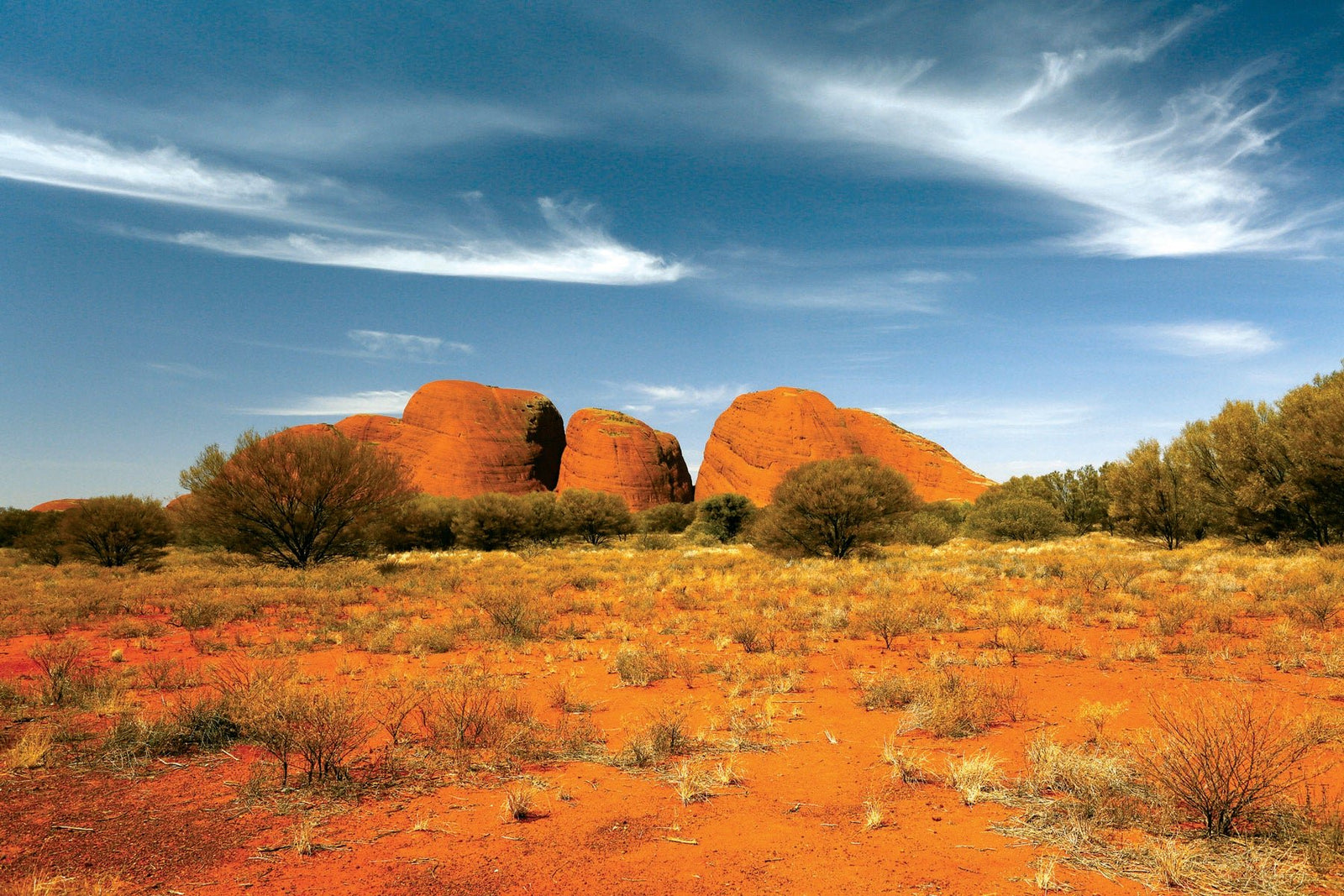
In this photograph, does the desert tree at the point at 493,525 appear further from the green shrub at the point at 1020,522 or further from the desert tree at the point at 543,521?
the green shrub at the point at 1020,522

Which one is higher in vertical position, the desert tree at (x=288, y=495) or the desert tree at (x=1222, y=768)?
the desert tree at (x=288, y=495)

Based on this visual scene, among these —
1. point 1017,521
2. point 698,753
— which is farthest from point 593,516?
point 698,753

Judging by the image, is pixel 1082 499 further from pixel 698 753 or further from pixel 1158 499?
pixel 698 753

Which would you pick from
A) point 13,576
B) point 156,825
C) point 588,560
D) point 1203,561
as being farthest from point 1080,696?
point 13,576

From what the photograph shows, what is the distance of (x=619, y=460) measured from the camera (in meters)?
67.2

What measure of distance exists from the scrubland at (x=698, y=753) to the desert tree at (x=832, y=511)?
10.7 meters

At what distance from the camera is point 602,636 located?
1081 centimetres

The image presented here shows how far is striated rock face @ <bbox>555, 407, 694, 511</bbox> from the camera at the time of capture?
6631 centimetres

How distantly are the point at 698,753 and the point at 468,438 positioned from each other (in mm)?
65243

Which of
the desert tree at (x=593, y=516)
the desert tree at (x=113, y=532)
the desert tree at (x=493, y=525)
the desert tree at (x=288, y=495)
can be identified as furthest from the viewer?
the desert tree at (x=593, y=516)

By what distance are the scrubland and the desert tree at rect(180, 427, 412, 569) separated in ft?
31.2

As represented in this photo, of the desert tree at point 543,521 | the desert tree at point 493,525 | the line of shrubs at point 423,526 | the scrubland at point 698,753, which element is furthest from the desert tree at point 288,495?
the desert tree at point 543,521

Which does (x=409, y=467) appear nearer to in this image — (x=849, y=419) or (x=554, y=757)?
(x=554, y=757)

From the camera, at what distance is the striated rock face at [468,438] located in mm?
64438
